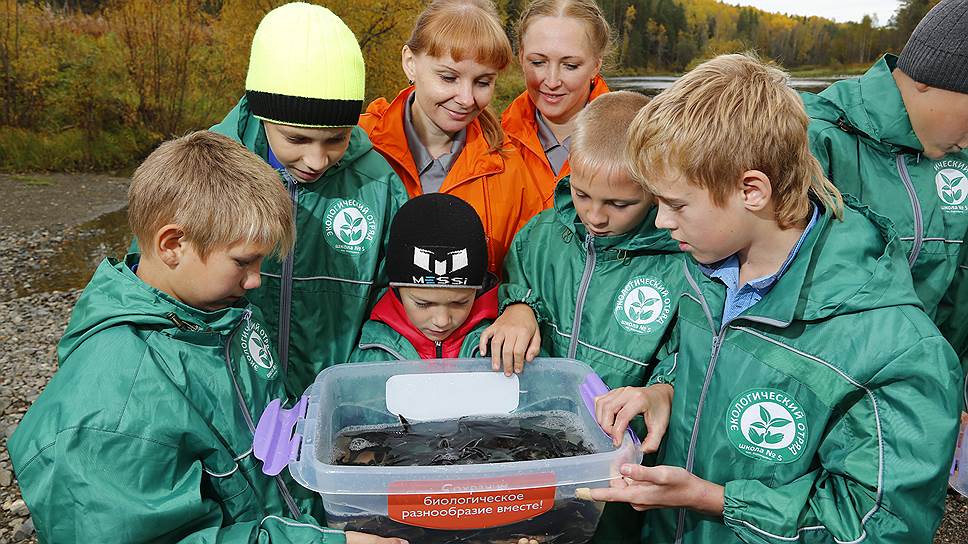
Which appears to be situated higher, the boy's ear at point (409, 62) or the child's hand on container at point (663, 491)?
the boy's ear at point (409, 62)

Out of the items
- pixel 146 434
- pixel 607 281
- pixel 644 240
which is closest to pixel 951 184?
pixel 644 240

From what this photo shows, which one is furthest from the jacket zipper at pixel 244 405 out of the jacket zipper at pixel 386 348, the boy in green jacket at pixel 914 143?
the boy in green jacket at pixel 914 143

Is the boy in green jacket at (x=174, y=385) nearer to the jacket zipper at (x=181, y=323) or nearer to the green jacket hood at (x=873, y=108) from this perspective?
the jacket zipper at (x=181, y=323)

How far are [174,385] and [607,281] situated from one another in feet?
3.97

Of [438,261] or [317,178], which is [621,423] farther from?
[317,178]

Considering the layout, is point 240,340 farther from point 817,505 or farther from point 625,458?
point 817,505

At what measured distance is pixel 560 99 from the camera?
292cm

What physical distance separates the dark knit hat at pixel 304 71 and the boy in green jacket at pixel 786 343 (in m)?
0.91

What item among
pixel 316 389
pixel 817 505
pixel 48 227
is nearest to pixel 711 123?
pixel 817 505

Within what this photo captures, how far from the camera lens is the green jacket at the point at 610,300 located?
6.56ft

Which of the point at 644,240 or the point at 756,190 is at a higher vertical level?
the point at 756,190

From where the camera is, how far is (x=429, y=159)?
8.79 feet

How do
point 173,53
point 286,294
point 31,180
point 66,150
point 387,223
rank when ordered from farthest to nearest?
point 173,53
point 66,150
point 31,180
point 387,223
point 286,294

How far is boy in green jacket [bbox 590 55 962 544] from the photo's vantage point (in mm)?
1334
